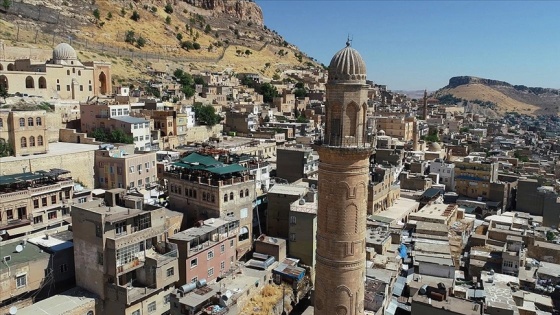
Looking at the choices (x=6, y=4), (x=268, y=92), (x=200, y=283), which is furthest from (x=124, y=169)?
(x=6, y=4)

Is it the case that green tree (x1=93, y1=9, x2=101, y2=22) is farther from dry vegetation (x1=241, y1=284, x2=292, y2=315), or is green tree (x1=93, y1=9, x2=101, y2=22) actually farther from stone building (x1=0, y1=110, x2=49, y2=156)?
dry vegetation (x1=241, y1=284, x2=292, y2=315)

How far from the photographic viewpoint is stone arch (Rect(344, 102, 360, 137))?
14.0m

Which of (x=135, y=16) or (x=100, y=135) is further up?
(x=135, y=16)

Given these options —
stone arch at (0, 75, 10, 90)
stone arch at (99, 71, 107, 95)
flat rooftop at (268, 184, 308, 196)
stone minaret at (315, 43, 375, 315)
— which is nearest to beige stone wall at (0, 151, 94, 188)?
flat rooftop at (268, 184, 308, 196)

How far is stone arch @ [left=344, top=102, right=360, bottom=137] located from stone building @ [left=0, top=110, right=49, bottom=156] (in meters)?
26.6

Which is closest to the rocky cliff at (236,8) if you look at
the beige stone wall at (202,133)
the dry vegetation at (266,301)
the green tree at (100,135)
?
the beige stone wall at (202,133)

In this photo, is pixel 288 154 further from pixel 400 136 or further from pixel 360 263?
pixel 400 136

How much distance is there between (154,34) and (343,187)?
9037cm

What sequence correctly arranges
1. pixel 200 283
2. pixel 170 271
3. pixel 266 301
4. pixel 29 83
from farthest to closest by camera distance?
pixel 29 83 → pixel 266 301 → pixel 200 283 → pixel 170 271

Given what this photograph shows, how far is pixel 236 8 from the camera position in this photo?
14175 cm

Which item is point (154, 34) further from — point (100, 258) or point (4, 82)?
point (100, 258)

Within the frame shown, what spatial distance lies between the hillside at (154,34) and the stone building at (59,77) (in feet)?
35.4

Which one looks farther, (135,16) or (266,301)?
(135,16)

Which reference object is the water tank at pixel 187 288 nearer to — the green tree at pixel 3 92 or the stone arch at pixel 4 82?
the green tree at pixel 3 92
